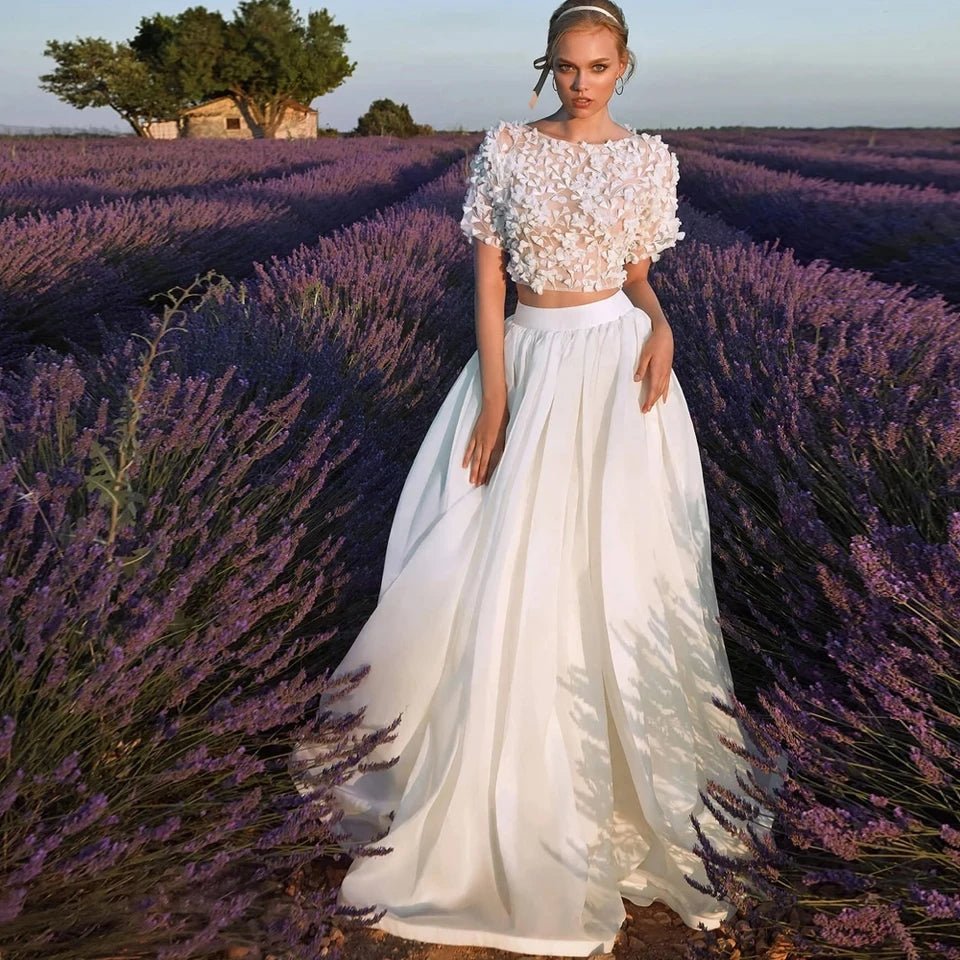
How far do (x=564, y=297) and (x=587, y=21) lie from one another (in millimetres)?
527

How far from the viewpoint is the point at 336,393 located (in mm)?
3039

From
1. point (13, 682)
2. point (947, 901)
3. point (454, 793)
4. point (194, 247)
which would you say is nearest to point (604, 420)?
point (454, 793)

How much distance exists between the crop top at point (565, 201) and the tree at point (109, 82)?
160 ft

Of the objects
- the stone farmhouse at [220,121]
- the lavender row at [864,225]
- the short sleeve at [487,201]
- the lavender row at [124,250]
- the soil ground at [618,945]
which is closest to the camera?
the soil ground at [618,945]

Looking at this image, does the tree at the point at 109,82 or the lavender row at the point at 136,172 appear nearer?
the lavender row at the point at 136,172

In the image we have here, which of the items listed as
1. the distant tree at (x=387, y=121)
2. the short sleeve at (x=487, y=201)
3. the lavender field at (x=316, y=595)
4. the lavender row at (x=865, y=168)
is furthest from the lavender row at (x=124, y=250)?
the distant tree at (x=387, y=121)

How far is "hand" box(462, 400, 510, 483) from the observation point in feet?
6.14

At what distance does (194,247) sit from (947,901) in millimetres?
6075

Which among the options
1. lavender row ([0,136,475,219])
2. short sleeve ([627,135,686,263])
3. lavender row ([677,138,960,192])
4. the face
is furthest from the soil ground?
lavender row ([677,138,960,192])

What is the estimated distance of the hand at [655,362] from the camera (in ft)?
6.09

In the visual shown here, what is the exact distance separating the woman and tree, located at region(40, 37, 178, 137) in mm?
48716

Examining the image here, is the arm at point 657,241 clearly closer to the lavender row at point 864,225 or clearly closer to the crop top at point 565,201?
the crop top at point 565,201

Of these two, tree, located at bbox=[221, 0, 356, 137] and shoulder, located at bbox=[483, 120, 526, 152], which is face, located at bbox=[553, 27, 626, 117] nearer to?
shoulder, located at bbox=[483, 120, 526, 152]

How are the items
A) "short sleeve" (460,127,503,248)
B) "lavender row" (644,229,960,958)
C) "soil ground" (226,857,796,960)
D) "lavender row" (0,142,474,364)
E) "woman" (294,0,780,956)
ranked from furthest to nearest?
"lavender row" (0,142,474,364)
"short sleeve" (460,127,503,248)
"woman" (294,0,780,956)
"soil ground" (226,857,796,960)
"lavender row" (644,229,960,958)
